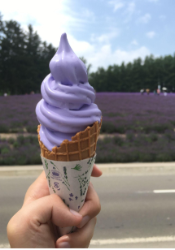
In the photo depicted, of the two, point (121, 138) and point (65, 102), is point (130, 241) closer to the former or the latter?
point (65, 102)

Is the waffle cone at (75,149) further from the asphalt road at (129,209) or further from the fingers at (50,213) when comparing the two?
the asphalt road at (129,209)

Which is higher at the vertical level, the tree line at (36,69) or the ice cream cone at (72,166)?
the tree line at (36,69)

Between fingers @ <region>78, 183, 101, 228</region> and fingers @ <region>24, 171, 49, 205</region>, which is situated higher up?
fingers @ <region>24, 171, 49, 205</region>

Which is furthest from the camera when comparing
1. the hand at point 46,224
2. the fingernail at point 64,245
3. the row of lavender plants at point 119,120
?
the row of lavender plants at point 119,120

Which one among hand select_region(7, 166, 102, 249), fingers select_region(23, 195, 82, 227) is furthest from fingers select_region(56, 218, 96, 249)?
fingers select_region(23, 195, 82, 227)

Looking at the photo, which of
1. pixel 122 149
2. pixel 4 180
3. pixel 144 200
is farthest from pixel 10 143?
pixel 144 200

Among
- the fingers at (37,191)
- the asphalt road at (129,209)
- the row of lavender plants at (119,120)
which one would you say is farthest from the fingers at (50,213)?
the row of lavender plants at (119,120)

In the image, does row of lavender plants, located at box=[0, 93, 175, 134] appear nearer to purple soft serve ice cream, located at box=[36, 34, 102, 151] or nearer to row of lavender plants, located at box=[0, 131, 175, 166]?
row of lavender plants, located at box=[0, 131, 175, 166]
